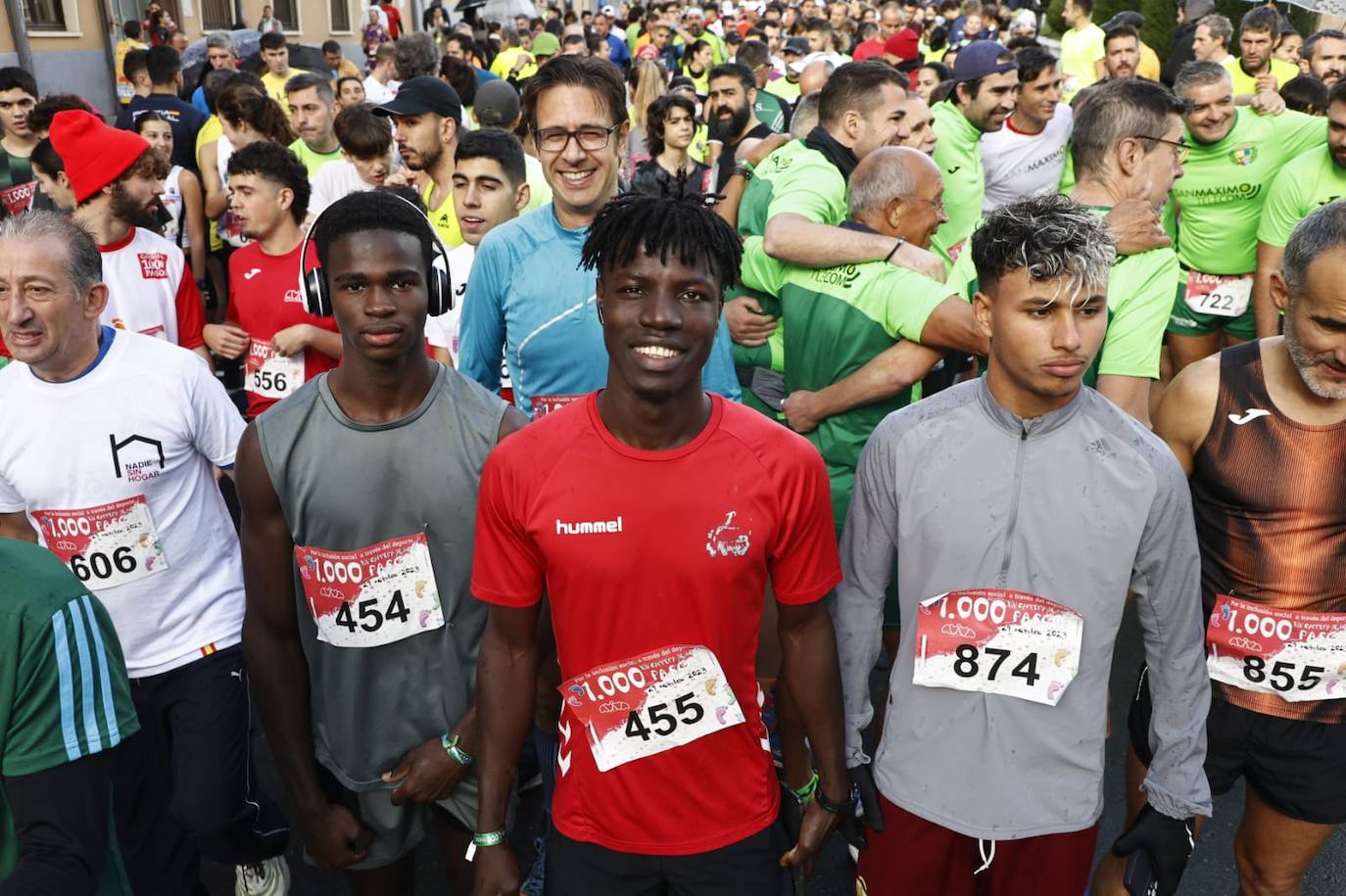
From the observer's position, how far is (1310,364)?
251cm

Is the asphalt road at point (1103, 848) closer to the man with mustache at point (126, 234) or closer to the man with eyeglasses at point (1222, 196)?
the man with mustache at point (126, 234)

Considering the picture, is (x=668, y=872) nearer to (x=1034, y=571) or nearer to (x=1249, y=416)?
(x=1034, y=571)

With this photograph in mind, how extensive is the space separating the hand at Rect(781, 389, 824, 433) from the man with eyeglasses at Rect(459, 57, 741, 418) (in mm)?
438

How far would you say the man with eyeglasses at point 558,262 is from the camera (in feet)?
10.4

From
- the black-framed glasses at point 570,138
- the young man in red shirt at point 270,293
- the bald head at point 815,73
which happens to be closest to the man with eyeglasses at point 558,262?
the black-framed glasses at point 570,138

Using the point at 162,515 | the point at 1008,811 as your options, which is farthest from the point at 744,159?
the point at 1008,811

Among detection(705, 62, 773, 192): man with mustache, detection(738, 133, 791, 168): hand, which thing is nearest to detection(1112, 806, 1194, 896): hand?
detection(738, 133, 791, 168): hand

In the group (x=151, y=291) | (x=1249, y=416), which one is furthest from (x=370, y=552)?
(x=151, y=291)

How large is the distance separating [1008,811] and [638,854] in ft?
2.58

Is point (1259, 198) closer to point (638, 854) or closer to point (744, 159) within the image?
point (744, 159)

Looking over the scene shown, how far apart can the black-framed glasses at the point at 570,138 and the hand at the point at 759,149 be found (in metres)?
4.08

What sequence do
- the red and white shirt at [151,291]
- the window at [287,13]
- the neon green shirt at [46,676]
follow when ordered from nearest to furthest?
the neon green shirt at [46,676]
the red and white shirt at [151,291]
the window at [287,13]

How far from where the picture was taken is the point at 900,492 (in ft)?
7.68

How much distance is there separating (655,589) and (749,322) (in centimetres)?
207
